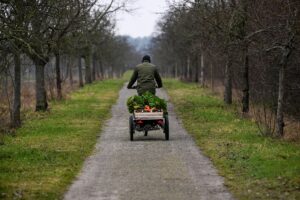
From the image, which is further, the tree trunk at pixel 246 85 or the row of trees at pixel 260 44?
the tree trunk at pixel 246 85

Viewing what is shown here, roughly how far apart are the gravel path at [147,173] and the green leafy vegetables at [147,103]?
887mm

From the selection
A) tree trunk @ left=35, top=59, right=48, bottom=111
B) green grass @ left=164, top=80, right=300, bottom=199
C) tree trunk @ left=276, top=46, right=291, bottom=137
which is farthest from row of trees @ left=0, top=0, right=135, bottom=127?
tree trunk @ left=276, top=46, right=291, bottom=137

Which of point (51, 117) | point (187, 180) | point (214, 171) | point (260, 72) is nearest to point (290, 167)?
point (214, 171)

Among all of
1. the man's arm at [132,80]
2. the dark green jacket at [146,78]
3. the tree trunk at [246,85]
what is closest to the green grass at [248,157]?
the dark green jacket at [146,78]

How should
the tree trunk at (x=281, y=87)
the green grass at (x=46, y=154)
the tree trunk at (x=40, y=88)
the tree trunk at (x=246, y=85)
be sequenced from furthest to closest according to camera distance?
the tree trunk at (x=40, y=88)
the tree trunk at (x=246, y=85)
the tree trunk at (x=281, y=87)
the green grass at (x=46, y=154)

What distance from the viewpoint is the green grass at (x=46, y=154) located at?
964cm

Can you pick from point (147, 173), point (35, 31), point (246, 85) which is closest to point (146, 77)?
point (35, 31)

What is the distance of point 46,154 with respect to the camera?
1328 centimetres

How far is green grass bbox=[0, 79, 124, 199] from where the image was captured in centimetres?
964

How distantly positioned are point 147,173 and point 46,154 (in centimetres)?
317

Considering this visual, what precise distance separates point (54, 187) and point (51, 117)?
1402 cm

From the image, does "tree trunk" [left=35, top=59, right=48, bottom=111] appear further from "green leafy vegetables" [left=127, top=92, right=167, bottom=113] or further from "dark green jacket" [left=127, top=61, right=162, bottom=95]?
"green leafy vegetables" [left=127, top=92, right=167, bottom=113]

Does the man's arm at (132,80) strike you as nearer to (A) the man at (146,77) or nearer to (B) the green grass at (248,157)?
(A) the man at (146,77)

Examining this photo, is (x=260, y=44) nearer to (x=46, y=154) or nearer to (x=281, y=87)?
(x=281, y=87)
